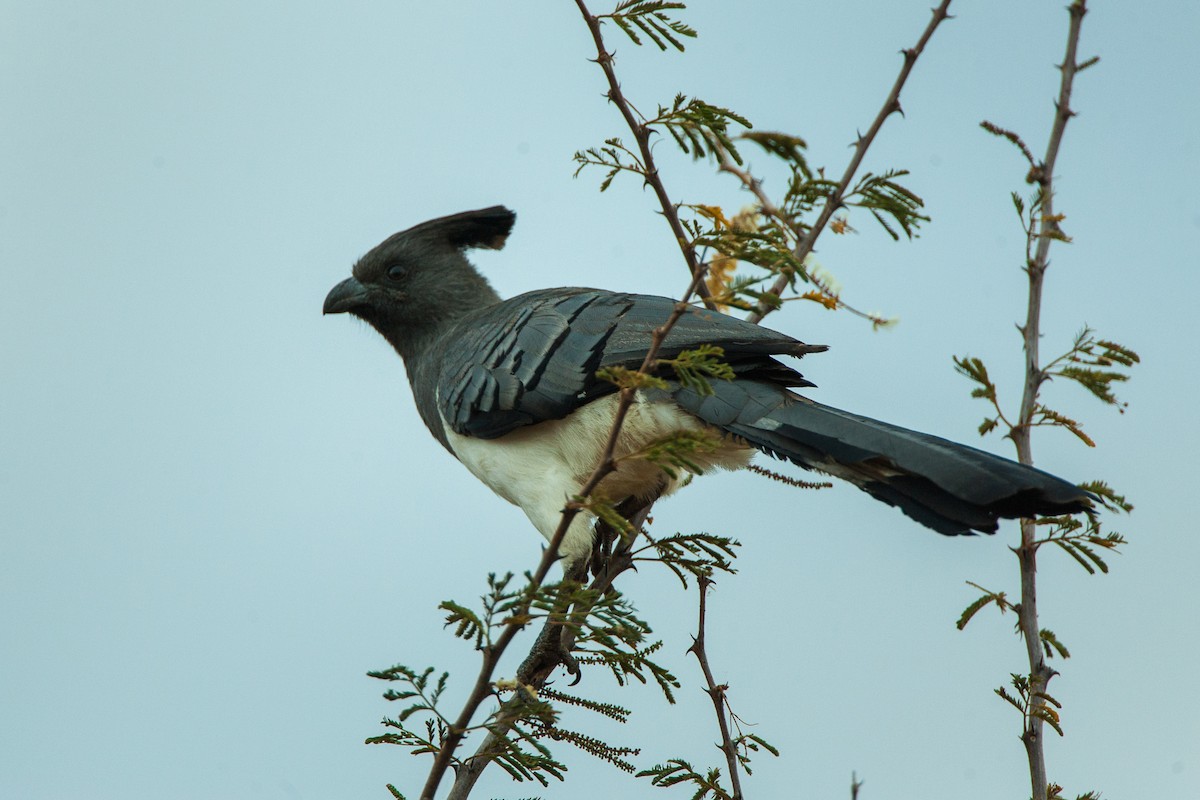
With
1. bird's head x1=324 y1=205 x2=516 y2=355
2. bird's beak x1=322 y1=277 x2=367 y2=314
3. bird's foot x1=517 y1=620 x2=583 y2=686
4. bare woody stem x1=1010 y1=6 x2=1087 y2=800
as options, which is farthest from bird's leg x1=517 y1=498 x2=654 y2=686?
bird's beak x1=322 y1=277 x2=367 y2=314

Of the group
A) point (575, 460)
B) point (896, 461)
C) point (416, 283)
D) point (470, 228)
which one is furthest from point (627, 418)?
point (470, 228)

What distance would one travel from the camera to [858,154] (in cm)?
481

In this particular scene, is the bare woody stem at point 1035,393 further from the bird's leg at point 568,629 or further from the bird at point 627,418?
the bird's leg at point 568,629

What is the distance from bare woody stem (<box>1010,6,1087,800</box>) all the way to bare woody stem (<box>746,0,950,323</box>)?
0.50 metres

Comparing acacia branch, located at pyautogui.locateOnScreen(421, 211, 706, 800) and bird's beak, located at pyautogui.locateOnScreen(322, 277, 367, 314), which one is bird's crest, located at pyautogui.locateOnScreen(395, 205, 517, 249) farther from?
acacia branch, located at pyautogui.locateOnScreen(421, 211, 706, 800)

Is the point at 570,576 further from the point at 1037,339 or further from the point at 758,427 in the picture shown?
the point at 1037,339

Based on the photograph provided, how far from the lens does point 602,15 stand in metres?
3.84

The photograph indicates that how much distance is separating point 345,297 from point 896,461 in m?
3.91

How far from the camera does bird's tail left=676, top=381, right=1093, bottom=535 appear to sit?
3357mm

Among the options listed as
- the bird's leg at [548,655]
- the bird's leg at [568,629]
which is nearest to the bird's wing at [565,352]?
the bird's leg at [568,629]

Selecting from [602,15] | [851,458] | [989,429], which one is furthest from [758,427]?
[602,15]

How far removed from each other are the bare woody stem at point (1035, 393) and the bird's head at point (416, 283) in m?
3.33

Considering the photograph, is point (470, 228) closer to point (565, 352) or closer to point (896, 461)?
point (565, 352)

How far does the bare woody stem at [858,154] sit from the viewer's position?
4570 mm
